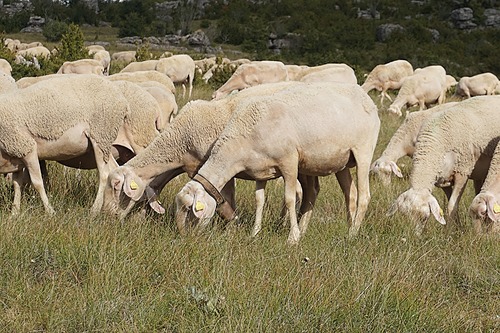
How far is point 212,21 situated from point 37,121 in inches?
2388

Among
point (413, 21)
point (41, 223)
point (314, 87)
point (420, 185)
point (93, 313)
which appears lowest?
point (413, 21)

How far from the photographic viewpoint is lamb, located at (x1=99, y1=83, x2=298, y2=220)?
6168mm

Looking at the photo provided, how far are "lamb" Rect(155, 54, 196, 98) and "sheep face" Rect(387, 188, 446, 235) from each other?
1396cm

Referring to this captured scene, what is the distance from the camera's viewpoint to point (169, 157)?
20.7 feet

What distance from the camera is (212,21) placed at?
65250 mm

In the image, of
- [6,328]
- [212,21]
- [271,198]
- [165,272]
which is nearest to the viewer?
[6,328]

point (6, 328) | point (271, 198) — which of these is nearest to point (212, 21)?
point (271, 198)

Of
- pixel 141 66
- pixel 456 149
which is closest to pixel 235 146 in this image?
pixel 456 149

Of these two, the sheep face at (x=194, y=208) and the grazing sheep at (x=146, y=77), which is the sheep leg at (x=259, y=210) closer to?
the sheep face at (x=194, y=208)

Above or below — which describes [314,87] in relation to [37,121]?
above

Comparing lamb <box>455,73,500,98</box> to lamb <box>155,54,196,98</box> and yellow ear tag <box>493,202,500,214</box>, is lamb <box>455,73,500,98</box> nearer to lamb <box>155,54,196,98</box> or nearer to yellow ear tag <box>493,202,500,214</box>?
lamb <box>155,54,196,98</box>

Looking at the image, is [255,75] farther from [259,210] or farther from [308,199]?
[259,210]

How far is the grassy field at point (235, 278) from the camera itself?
404 centimetres

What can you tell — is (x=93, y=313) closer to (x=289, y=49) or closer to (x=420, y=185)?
(x=420, y=185)
